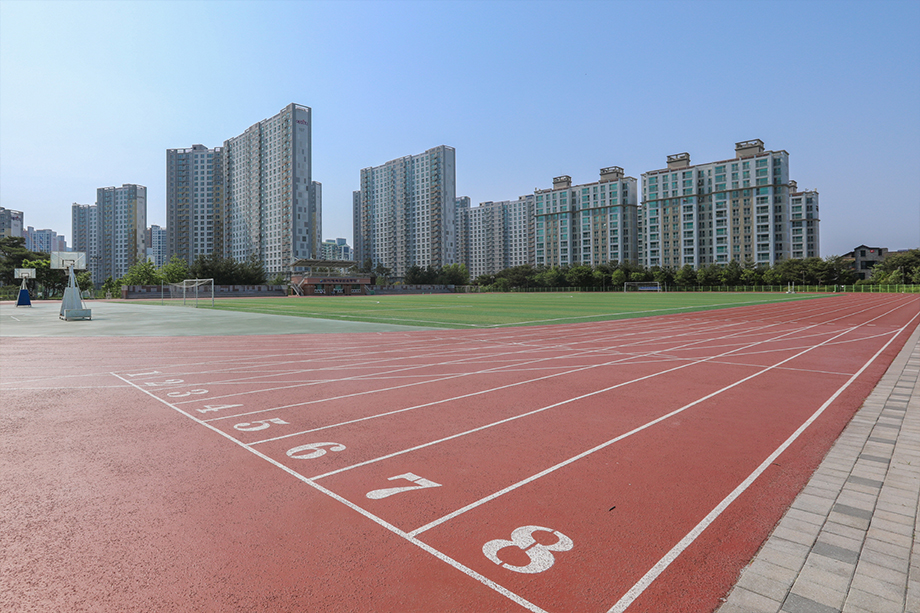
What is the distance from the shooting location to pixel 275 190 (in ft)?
415

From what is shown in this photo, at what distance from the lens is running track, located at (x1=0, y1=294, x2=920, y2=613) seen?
2.71m

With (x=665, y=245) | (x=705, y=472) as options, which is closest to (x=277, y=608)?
(x=705, y=472)

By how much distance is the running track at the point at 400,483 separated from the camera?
2.71 meters

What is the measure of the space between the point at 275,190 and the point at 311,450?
443 ft

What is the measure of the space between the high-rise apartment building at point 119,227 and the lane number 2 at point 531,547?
183883 mm

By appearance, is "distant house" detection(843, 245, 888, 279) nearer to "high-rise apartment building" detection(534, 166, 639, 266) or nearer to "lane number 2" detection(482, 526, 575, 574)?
"high-rise apartment building" detection(534, 166, 639, 266)

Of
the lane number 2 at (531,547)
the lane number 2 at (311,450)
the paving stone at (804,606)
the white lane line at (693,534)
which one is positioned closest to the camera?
the paving stone at (804,606)

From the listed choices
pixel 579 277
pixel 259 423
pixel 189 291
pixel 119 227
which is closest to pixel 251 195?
pixel 119 227

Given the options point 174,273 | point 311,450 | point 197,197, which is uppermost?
point 197,197

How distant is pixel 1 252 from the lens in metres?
72.8

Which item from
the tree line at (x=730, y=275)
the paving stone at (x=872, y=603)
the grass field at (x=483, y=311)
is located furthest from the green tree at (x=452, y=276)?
the paving stone at (x=872, y=603)

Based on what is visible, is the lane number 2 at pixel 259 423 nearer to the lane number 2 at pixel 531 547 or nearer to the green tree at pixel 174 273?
the lane number 2 at pixel 531 547

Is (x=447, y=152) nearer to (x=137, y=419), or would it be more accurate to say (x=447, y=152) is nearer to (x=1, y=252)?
(x=1, y=252)

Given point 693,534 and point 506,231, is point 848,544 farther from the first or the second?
point 506,231
